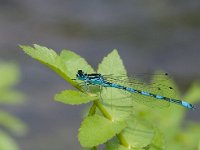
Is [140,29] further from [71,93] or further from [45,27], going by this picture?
[71,93]

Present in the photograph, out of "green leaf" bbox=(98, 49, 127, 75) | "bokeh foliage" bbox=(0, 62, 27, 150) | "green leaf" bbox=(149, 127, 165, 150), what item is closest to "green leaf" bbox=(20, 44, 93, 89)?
"green leaf" bbox=(98, 49, 127, 75)

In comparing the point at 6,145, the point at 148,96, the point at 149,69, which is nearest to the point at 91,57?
the point at 149,69

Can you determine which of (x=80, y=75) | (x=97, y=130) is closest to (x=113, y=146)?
(x=97, y=130)

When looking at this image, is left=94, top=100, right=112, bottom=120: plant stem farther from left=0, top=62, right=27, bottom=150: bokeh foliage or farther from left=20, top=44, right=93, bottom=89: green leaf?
left=0, top=62, right=27, bottom=150: bokeh foliage

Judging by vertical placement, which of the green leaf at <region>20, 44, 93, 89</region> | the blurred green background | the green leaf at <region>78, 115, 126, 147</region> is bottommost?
the green leaf at <region>78, 115, 126, 147</region>

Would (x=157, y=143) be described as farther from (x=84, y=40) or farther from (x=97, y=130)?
(x=84, y=40)

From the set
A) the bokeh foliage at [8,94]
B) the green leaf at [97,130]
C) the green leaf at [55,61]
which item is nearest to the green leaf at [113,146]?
the green leaf at [97,130]
